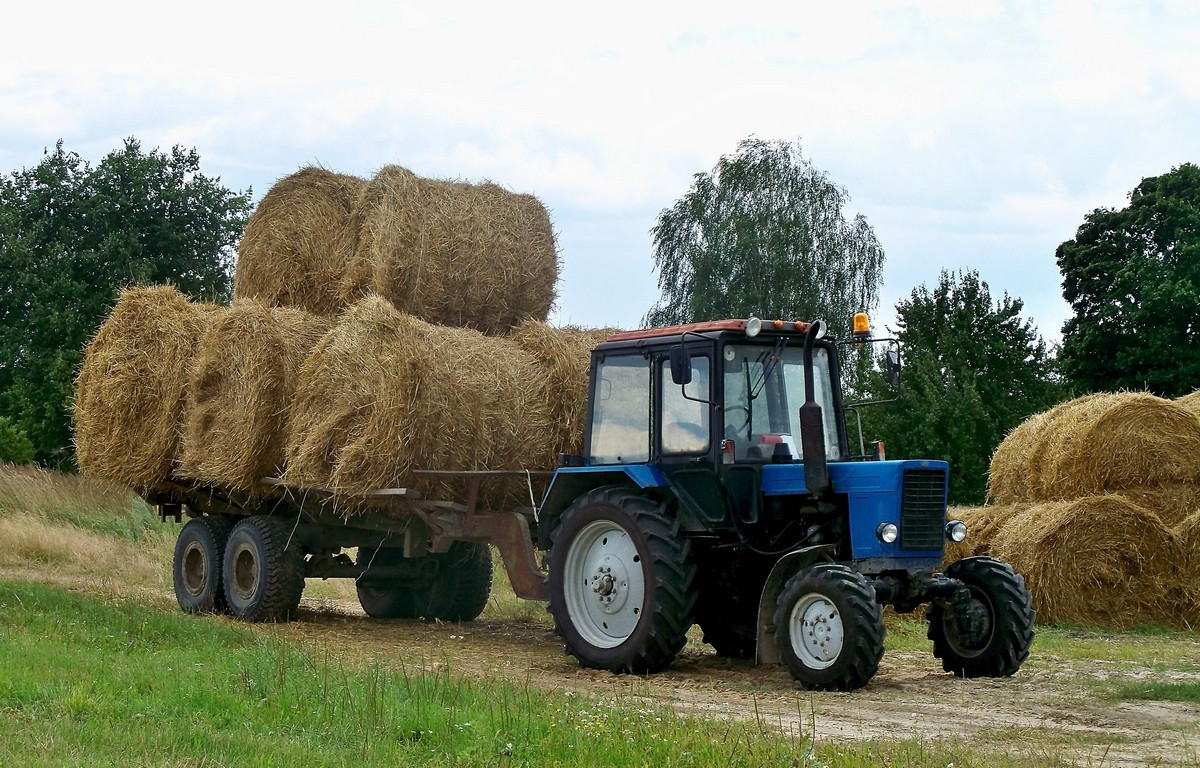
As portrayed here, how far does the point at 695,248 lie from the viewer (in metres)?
39.7

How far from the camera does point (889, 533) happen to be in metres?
9.35

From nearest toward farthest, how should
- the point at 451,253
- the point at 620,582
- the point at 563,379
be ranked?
the point at 620,582 → the point at 563,379 → the point at 451,253

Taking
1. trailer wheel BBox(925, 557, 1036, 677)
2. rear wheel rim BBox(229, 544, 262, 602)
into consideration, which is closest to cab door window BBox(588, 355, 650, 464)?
trailer wheel BBox(925, 557, 1036, 677)

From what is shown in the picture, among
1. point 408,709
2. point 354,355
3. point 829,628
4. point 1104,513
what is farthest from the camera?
point 1104,513

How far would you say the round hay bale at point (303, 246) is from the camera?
1374 cm

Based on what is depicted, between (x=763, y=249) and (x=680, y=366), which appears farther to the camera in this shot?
(x=763, y=249)

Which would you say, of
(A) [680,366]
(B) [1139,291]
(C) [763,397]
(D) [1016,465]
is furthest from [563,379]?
(B) [1139,291]

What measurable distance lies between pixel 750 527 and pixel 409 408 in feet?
9.94

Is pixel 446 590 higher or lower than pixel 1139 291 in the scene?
lower

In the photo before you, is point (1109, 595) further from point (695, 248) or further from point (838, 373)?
point (695, 248)

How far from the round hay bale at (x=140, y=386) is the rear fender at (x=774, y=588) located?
644 centimetres

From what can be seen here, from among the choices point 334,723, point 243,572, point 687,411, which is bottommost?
point 334,723

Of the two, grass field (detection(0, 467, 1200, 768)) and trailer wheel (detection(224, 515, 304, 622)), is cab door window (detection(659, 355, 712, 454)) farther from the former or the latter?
trailer wheel (detection(224, 515, 304, 622))

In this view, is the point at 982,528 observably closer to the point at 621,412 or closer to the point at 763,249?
the point at 621,412
